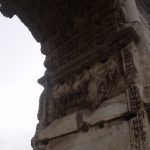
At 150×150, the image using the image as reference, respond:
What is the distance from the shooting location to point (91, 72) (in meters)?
4.39

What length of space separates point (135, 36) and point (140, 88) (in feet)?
2.92

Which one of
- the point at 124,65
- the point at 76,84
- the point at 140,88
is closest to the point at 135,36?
the point at 124,65

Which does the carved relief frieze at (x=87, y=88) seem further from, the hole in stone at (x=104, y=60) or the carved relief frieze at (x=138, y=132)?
the carved relief frieze at (x=138, y=132)

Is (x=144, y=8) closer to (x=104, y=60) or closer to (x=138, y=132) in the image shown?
A: (x=104, y=60)

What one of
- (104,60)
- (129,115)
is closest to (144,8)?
(104,60)

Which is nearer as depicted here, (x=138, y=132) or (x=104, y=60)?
(x=138, y=132)

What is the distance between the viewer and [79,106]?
4.25 m

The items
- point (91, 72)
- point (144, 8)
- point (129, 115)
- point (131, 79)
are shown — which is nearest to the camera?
point (129, 115)

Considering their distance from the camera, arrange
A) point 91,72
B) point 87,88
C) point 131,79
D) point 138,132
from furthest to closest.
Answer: point 91,72
point 87,88
point 131,79
point 138,132

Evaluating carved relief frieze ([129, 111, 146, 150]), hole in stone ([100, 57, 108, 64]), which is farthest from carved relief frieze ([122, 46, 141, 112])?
A: hole in stone ([100, 57, 108, 64])

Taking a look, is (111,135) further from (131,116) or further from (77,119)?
(77,119)

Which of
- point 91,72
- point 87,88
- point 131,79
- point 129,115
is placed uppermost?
point 91,72

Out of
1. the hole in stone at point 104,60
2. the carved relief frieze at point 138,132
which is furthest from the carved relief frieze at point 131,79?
the hole in stone at point 104,60

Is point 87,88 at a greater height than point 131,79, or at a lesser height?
greater
